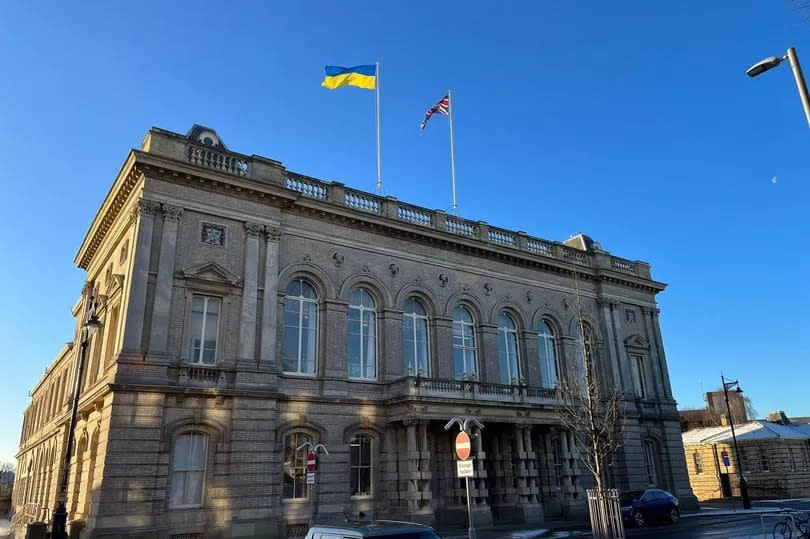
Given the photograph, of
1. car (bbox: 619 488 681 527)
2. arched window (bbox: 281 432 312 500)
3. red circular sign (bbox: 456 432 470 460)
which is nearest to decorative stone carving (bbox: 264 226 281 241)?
arched window (bbox: 281 432 312 500)

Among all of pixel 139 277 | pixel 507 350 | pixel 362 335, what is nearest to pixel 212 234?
pixel 139 277

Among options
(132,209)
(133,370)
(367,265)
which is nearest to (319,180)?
(367,265)

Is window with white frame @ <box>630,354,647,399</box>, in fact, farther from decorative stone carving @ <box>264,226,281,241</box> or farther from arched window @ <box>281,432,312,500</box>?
decorative stone carving @ <box>264,226,281,241</box>

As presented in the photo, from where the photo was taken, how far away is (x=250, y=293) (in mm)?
24312

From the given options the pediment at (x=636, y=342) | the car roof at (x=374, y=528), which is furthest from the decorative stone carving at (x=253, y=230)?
the pediment at (x=636, y=342)

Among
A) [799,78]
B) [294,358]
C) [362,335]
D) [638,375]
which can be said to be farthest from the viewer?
[638,375]

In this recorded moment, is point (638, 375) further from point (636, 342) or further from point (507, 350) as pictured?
point (507, 350)

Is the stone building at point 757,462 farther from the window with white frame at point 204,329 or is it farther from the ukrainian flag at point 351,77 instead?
the window with white frame at point 204,329

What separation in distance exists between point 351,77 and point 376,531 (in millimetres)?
26667

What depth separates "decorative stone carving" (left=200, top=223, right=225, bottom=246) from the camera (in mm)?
24172

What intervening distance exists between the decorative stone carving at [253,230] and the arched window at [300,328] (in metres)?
2.72

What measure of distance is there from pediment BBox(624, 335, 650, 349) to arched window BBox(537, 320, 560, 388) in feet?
20.6

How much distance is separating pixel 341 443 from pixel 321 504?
252 centimetres

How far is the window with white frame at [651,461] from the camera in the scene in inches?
1419
